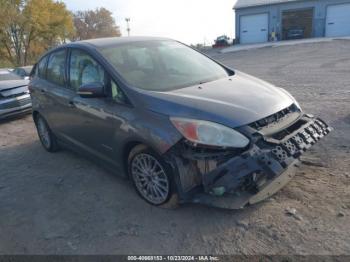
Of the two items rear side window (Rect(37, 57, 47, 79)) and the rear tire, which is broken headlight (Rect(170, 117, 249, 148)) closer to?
the rear tire

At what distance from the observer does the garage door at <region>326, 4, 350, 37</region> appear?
29.8 metres

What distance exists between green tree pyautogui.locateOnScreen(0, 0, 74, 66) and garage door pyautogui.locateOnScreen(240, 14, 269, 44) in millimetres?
20589

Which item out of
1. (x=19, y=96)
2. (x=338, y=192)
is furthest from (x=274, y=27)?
(x=338, y=192)

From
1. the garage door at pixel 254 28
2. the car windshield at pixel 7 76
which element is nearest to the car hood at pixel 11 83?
the car windshield at pixel 7 76

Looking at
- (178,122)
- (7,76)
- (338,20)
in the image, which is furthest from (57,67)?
(338,20)

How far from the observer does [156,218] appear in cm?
316

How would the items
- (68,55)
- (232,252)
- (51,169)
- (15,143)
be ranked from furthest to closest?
(15,143)
(51,169)
(68,55)
(232,252)

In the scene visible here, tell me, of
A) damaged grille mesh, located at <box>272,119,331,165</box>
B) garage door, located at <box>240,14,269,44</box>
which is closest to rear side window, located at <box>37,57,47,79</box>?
damaged grille mesh, located at <box>272,119,331,165</box>

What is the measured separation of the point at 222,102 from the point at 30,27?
113 ft

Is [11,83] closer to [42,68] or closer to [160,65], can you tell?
[42,68]

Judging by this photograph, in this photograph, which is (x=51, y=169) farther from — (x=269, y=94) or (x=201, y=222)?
(x=269, y=94)

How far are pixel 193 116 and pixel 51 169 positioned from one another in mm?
2755

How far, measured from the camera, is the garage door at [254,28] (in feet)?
110

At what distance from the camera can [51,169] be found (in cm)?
458
